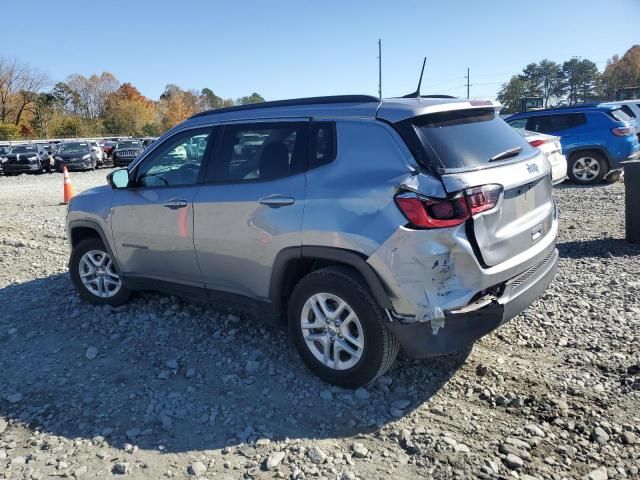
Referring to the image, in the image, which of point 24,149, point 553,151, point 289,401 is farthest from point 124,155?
point 289,401

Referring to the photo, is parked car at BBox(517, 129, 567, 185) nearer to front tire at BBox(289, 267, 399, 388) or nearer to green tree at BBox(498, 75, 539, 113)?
front tire at BBox(289, 267, 399, 388)

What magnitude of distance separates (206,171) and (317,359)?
1.74 metres

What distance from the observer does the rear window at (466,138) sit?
3.32m

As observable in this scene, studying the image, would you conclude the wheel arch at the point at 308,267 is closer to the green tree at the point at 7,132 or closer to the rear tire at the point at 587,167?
the rear tire at the point at 587,167

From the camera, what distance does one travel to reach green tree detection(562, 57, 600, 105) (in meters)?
81.4

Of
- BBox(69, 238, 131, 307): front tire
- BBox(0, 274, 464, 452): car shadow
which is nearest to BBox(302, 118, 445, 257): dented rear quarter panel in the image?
BBox(0, 274, 464, 452): car shadow

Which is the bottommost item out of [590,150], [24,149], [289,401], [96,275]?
[289,401]

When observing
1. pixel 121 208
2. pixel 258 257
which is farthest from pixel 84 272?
pixel 258 257

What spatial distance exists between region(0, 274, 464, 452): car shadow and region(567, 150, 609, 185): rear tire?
1043cm

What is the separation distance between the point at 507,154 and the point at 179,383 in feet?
9.09

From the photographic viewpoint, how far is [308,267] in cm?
384

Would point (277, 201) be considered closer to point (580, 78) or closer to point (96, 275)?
point (96, 275)

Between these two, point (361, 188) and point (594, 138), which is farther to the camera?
point (594, 138)

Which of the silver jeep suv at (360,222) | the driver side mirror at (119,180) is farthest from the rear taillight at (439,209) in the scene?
the driver side mirror at (119,180)
